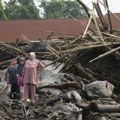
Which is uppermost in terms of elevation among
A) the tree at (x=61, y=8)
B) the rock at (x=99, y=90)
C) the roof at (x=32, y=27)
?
the tree at (x=61, y=8)

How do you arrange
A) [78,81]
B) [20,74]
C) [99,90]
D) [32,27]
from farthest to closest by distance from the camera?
[32,27], [20,74], [78,81], [99,90]

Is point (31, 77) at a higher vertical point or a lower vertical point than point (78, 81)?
higher

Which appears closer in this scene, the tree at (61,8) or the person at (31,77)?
the person at (31,77)

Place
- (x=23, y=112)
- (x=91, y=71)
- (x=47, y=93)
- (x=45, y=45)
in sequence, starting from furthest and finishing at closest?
1. (x=45, y=45)
2. (x=91, y=71)
3. (x=47, y=93)
4. (x=23, y=112)

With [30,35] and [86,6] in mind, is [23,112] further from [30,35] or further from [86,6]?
[30,35]

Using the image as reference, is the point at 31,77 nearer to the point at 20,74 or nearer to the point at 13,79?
the point at 20,74

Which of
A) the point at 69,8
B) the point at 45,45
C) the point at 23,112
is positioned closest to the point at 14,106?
the point at 23,112

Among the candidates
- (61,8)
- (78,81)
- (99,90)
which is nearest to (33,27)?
(78,81)

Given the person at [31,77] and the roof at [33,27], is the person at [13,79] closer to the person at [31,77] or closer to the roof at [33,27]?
the person at [31,77]

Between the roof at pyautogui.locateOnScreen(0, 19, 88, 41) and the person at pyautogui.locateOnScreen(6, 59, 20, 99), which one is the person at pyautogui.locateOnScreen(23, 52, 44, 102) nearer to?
the person at pyautogui.locateOnScreen(6, 59, 20, 99)

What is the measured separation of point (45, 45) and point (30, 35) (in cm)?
1392

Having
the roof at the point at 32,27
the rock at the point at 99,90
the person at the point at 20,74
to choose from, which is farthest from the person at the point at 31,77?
the roof at the point at 32,27

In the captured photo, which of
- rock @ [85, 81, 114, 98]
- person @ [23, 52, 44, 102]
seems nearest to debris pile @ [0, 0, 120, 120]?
rock @ [85, 81, 114, 98]

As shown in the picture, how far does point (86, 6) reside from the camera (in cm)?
1016
